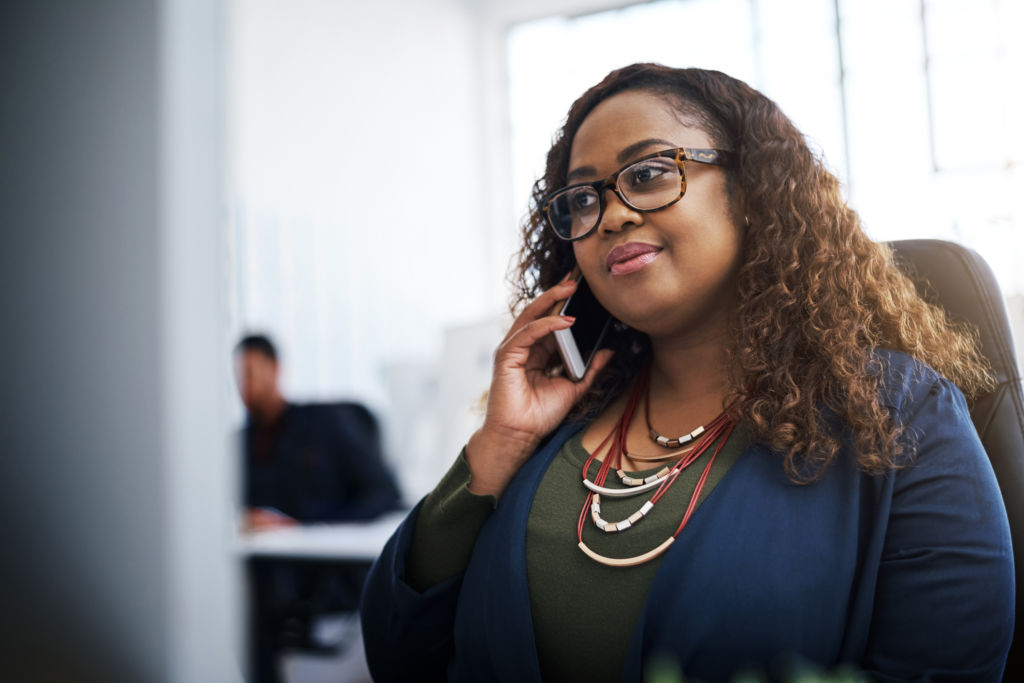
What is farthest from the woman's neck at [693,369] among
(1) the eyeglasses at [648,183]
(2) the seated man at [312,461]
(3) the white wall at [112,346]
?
(2) the seated man at [312,461]

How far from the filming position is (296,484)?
129 inches

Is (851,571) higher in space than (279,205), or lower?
lower

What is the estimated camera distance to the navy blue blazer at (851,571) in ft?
2.75

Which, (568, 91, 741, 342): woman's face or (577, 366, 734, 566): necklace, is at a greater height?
(568, 91, 741, 342): woman's face

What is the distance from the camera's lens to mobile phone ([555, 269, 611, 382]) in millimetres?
1234

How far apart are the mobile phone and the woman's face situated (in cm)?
13

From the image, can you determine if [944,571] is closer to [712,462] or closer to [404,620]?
[712,462]

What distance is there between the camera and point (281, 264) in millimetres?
4348

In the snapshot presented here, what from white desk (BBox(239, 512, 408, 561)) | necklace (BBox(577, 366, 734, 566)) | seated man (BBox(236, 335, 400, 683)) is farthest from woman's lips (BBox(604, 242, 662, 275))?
seated man (BBox(236, 335, 400, 683))

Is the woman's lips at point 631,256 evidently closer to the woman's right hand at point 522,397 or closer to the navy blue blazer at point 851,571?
the woman's right hand at point 522,397

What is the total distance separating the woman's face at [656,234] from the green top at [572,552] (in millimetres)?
206

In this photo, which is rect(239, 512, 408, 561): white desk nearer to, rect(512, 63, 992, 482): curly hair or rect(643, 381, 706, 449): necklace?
rect(643, 381, 706, 449): necklace

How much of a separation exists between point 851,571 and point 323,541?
2092 millimetres

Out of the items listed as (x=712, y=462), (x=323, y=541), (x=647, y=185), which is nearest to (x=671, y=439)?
(x=712, y=462)
